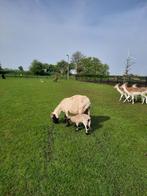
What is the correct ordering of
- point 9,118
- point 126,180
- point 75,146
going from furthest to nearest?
point 9,118
point 75,146
point 126,180

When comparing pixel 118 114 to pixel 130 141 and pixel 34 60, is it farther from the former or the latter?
pixel 34 60

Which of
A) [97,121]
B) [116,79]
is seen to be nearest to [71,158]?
[97,121]

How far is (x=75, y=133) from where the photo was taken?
9.43 meters

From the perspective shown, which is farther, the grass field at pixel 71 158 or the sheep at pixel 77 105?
the sheep at pixel 77 105

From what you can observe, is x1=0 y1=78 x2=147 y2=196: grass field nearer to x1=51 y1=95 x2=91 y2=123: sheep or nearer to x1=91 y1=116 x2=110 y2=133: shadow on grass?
x1=91 y1=116 x2=110 y2=133: shadow on grass

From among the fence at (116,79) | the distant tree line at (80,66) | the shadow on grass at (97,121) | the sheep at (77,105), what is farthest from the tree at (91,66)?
the sheep at (77,105)

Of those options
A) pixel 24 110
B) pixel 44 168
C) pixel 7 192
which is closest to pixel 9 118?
pixel 24 110

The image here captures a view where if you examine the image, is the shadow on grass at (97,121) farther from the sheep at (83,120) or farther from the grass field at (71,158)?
the sheep at (83,120)

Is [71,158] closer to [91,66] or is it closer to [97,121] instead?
[97,121]

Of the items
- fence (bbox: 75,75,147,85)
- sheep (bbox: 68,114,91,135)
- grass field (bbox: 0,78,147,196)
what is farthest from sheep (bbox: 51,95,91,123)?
fence (bbox: 75,75,147,85)

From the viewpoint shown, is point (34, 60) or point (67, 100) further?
point (34, 60)

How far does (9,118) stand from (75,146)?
488 cm

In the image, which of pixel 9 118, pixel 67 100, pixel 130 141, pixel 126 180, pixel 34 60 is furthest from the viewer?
pixel 34 60

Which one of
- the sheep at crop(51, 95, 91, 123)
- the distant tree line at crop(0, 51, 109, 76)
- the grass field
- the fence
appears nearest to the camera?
the grass field
